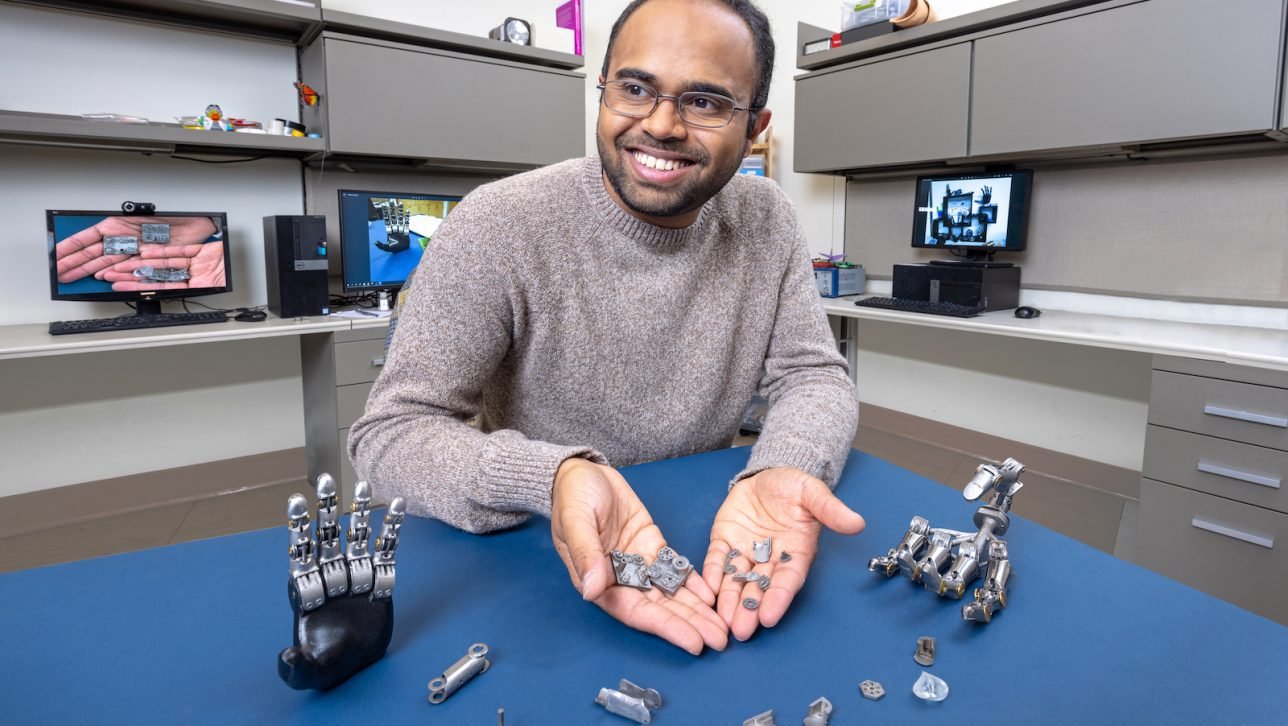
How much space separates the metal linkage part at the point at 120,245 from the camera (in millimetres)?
2410

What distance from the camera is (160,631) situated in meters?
0.58

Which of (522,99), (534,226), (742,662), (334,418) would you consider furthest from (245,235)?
(742,662)

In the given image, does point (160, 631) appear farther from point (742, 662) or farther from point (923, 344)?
point (923, 344)

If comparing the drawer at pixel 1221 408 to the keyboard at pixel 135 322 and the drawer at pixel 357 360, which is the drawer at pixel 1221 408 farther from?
the keyboard at pixel 135 322

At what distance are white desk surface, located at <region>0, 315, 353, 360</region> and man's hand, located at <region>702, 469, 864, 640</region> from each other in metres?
2.09

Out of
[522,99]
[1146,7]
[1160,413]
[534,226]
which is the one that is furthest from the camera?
[522,99]

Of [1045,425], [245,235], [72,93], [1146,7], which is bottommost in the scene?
[1045,425]

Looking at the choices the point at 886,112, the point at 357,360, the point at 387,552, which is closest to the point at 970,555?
the point at 387,552

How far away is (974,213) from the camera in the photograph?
292 cm

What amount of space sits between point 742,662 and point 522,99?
2934mm

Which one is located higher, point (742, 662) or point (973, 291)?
point (973, 291)

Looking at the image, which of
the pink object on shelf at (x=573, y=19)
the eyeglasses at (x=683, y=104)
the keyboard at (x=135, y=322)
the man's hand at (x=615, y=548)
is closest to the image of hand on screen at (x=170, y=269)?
the keyboard at (x=135, y=322)

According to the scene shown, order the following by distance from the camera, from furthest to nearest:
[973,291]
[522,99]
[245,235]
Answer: [522,99]
[245,235]
[973,291]

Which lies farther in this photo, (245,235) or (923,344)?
(923,344)
